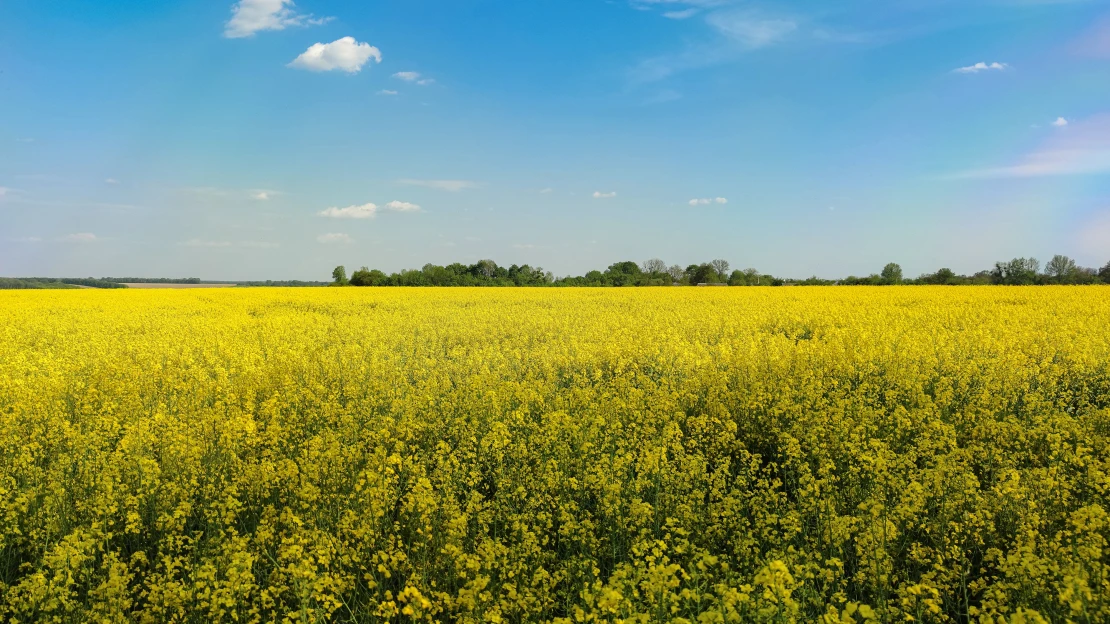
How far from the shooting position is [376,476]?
4828 mm

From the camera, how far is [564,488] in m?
5.46

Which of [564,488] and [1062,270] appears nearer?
[564,488]

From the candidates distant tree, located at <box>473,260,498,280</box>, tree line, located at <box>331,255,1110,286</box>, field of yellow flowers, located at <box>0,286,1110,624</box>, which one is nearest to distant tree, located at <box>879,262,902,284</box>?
tree line, located at <box>331,255,1110,286</box>

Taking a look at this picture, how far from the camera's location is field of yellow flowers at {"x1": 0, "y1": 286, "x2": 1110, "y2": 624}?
13.0ft

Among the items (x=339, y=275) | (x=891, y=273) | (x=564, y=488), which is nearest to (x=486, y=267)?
(x=339, y=275)

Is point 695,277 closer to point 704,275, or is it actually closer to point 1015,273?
point 704,275

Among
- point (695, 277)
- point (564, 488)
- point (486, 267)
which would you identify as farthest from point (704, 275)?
point (564, 488)

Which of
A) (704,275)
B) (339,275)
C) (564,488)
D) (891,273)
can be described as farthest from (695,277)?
(564,488)

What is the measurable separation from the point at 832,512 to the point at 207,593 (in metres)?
4.47

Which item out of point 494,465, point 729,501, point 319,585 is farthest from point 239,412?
point 729,501

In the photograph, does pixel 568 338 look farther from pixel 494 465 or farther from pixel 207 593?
pixel 207 593

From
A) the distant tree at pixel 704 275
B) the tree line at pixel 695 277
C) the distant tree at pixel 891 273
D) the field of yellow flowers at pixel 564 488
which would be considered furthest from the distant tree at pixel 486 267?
the field of yellow flowers at pixel 564 488

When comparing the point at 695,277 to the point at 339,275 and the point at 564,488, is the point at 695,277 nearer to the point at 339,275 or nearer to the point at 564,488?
the point at 339,275

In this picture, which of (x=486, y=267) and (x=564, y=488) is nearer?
(x=564, y=488)
